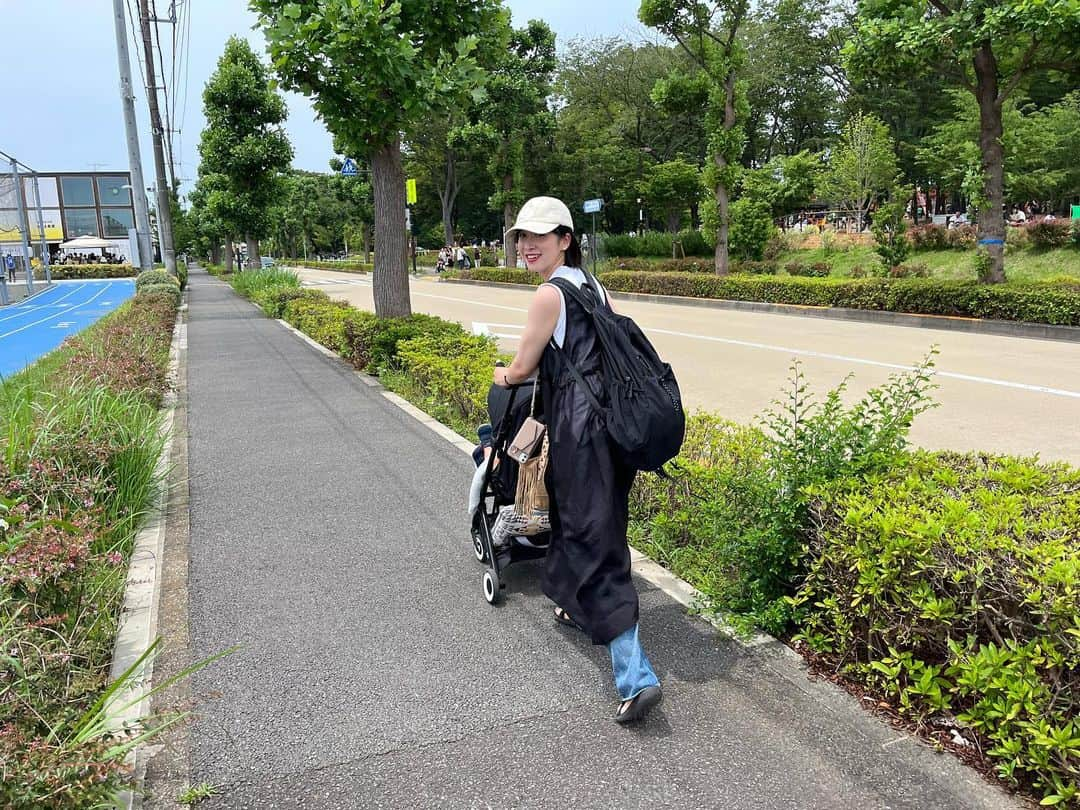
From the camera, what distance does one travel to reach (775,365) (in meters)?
10.3

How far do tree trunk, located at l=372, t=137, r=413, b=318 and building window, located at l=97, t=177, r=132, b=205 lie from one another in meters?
74.9

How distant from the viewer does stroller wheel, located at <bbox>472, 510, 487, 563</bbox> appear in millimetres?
3637

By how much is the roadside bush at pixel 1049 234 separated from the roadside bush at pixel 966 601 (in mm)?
23656

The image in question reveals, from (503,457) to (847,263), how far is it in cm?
2763

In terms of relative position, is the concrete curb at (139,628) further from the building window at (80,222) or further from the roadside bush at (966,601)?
the building window at (80,222)

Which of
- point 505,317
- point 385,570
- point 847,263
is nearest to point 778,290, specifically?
point 505,317

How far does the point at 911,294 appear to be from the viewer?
583 inches

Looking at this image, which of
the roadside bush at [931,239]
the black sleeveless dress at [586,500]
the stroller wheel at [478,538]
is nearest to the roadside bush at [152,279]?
the stroller wheel at [478,538]

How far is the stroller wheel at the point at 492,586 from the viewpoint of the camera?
3.43m

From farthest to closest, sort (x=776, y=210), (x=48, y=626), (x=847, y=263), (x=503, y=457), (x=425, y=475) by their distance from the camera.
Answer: (x=776, y=210) < (x=847, y=263) < (x=425, y=475) < (x=503, y=457) < (x=48, y=626)

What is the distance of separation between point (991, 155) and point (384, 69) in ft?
37.5

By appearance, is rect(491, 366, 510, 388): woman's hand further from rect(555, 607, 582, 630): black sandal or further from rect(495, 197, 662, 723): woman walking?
rect(555, 607, 582, 630): black sandal

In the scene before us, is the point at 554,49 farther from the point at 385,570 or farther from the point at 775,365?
the point at 385,570

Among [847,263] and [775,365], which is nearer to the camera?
[775,365]
